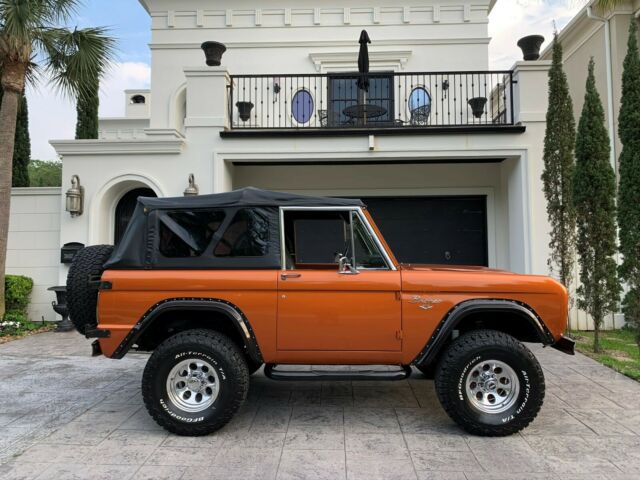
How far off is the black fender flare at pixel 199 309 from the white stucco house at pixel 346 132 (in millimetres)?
5162

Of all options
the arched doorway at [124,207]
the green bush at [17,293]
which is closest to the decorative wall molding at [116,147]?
the arched doorway at [124,207]

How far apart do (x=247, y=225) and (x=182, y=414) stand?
1747 mm

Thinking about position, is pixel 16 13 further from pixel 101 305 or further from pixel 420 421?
pixel 420 421

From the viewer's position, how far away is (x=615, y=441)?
12.4 feet

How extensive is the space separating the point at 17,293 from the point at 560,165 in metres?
10.5

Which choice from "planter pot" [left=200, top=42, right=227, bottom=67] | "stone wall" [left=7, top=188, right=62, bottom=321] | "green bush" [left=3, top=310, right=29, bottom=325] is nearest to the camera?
"green bush" [left=3, top=310, right=29, bottom=325]

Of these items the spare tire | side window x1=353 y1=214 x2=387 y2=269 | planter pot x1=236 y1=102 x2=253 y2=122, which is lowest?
the spare tire

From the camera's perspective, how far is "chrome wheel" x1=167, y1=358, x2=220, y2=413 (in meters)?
3.87

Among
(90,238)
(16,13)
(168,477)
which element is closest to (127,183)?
(90,238)

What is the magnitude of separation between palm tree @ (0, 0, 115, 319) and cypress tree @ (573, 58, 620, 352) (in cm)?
917

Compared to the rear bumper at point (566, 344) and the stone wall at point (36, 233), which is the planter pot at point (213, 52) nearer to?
the stone wall at point (36, 233)

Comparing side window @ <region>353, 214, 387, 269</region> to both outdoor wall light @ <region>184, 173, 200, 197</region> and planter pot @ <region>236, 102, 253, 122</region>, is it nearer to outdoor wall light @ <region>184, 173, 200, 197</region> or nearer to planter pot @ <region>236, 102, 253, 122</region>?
outdoor wall light @ <region>184, 173, 200, 197</region>

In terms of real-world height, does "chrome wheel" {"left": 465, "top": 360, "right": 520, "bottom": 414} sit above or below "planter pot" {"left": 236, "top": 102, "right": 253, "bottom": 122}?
below

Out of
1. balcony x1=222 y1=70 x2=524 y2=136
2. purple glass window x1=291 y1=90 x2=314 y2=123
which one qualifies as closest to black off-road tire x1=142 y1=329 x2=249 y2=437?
balcony x1=222 y1=70 x2=524 y2=136
